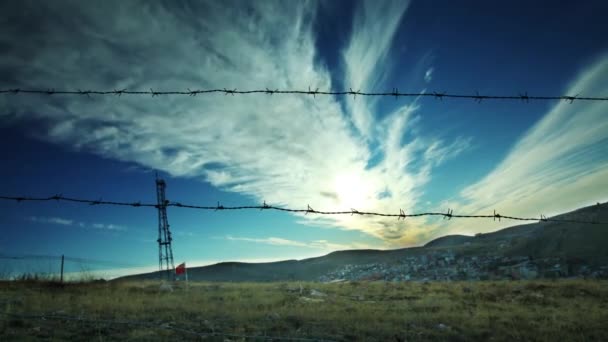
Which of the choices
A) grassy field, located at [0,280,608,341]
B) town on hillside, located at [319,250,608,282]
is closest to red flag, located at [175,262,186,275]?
grassy field, located at [0,280,608,341]

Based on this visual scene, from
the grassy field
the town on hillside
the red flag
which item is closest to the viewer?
the grassy field

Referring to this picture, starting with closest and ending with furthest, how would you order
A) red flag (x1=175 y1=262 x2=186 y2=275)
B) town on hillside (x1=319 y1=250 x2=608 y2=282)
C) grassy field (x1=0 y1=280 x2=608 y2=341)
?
grassy field (x1=0 y1=280 x2=608 y2=341)
red flag (x1=175 y1=262 x2=186 y2=275)
town on hillside (x1=319 y1=250 x2=608 y2=282)

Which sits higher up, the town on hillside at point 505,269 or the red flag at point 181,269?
the red flag at point 181,269

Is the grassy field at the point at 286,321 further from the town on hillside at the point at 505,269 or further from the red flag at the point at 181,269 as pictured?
the town on hillside at the point at 505,269

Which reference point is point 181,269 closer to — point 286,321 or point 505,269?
point 286,321

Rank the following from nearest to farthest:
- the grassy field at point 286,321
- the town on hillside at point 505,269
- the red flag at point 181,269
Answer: the grassy field at point 286,321 → the red flag at point 181,269 → the town on hillside at point 505,269

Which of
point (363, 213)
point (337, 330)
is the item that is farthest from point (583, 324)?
point (363, 213)

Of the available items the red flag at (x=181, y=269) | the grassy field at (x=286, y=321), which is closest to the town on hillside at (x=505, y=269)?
the grassy field at (x=286, y=321)

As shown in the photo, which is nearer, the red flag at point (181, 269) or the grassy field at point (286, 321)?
the grassy field at point (286, 321)

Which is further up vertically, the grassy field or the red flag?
the red flag

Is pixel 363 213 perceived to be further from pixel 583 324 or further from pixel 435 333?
pixel 583 324

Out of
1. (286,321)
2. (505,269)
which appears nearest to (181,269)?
(286,321)

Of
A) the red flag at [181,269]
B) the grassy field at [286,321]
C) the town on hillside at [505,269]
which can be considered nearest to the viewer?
the grassy field at [286,321]

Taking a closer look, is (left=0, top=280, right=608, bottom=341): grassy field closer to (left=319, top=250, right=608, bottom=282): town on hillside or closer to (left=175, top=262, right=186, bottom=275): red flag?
(left=175, top=262, right=186, bottom=275): red flag
